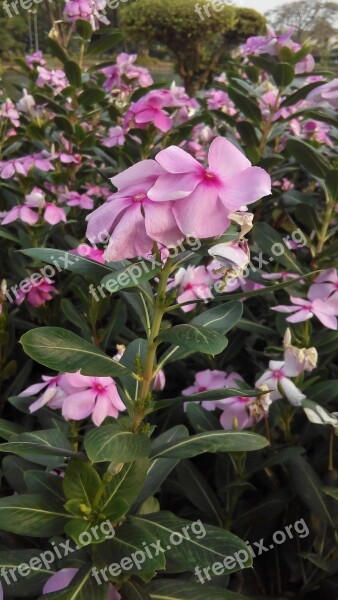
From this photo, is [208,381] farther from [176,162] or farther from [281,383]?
[176,162]

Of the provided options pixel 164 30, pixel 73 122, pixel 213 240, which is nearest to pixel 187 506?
pixel 213 240

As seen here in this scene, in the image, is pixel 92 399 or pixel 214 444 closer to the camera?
pixel 214 444

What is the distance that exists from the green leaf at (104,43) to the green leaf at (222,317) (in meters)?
1.90

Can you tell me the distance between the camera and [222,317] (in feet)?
3.42

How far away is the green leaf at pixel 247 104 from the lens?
199cm

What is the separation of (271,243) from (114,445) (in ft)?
3.29

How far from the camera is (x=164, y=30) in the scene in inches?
366

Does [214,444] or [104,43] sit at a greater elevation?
[104,43]

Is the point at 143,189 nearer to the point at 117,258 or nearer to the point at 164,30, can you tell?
the point at 117,258

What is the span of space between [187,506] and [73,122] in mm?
1763

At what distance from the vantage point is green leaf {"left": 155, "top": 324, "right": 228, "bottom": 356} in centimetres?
77

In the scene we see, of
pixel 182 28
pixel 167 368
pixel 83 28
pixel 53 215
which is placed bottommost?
pixel 182 28

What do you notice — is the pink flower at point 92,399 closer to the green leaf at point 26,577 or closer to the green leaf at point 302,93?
the green leaf at point 26,577

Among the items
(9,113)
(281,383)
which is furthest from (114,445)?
(9,113)
